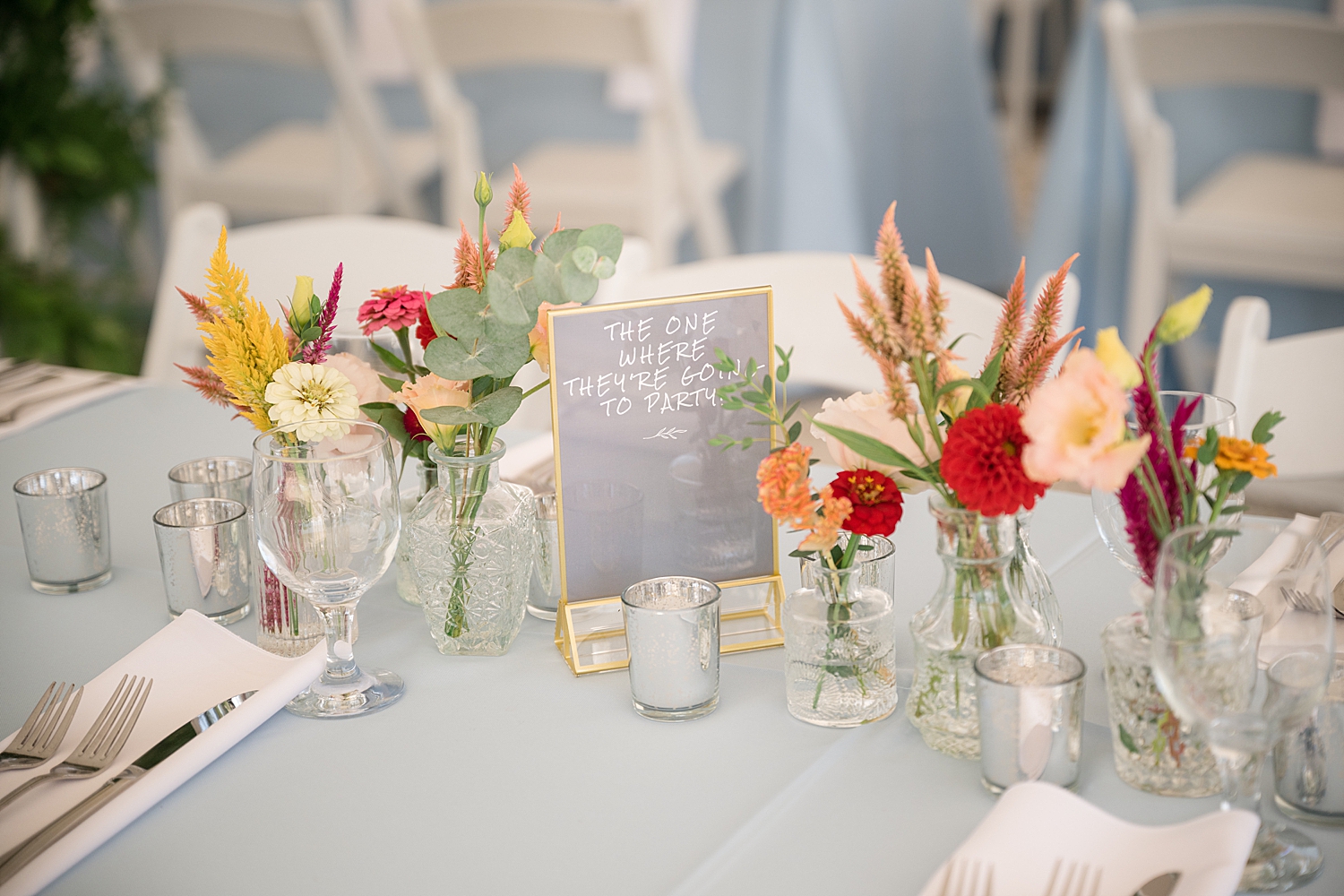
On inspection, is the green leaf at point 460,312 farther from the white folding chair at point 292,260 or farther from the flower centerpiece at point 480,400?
the white folding chair at point 292,260

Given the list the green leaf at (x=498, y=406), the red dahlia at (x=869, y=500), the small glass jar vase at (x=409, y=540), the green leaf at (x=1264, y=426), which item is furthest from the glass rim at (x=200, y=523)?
the green leaf at (x=1264, y=426)

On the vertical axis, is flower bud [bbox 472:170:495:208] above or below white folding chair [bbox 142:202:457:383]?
above

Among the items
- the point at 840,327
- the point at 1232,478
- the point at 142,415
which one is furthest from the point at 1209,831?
the point at 142,415

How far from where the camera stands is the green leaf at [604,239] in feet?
2.48

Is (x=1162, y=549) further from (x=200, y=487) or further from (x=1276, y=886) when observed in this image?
(x=200, y=487)

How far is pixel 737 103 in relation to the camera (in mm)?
2834

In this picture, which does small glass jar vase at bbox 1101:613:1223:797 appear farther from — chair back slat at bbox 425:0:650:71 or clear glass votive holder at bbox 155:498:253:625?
chair back slat at bbox 425:0:650:71

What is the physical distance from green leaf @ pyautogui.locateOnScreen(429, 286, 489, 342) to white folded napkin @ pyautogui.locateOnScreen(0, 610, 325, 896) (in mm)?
218

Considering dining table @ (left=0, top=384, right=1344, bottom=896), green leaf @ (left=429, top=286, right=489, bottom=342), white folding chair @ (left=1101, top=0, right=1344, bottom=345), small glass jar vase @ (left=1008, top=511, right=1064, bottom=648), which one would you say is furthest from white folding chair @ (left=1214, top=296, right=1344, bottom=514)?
white folding chair @ (left=1101, top=0, right=1344, bottom=345)

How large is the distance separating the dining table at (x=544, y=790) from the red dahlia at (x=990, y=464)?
6.9 inches

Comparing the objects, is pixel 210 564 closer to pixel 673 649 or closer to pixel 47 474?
pixel 47 474

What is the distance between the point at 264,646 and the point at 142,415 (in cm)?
58

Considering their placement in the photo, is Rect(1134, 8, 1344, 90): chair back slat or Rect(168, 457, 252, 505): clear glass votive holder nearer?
Rect(168, 457, 252, 505): clear glass votive holder

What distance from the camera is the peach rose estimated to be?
685 mm
